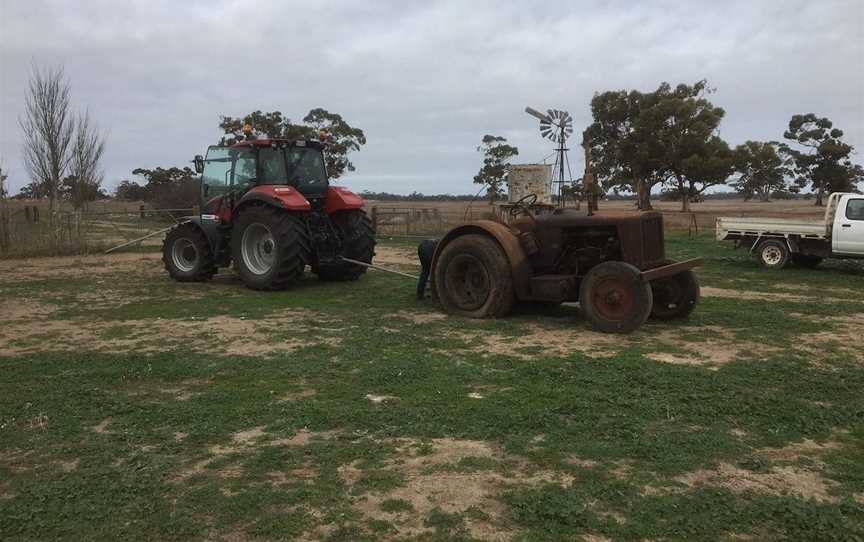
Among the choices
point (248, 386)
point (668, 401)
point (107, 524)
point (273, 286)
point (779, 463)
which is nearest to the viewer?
point (107, 524)

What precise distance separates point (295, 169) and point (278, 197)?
101 centimetres

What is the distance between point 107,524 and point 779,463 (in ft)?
11.9

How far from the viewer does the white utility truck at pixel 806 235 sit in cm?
1306

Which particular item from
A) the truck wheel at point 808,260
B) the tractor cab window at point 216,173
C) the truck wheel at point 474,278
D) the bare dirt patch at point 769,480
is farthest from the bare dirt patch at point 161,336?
the truck wheel at point 808,260

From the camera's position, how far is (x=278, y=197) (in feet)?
33.8

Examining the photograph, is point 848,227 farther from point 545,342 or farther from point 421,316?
point 421,316

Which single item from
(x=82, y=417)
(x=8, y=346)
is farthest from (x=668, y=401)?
(x=8, y=346)

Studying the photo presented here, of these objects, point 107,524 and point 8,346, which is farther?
point 8,346

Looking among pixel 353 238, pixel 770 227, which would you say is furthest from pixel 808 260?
pixel 353 238

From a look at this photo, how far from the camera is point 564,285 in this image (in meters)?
7.73

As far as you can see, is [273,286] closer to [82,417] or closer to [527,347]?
[527,347]

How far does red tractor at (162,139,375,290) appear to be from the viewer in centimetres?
1040

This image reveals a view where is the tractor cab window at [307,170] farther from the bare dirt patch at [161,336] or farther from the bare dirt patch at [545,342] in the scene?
the bare dirt patch at [545,342]

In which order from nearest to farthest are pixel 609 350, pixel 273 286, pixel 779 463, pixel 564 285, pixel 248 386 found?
pixel 779 463
pixel 248 386
pixel 609 350
pixel 564 285
pixel 273 286
